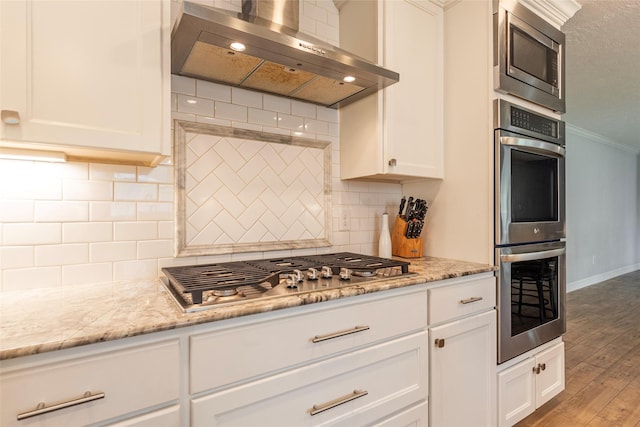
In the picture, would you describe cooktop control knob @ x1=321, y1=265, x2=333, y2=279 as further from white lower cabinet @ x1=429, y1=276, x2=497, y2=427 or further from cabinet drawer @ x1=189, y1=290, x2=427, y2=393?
white lower cabinet @ x1=429, y1=276, x2=497, y2=427

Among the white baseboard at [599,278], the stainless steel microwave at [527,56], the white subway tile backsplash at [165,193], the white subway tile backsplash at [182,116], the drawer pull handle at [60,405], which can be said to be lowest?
the white baseboard at [599,278]

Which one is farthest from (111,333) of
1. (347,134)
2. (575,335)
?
(575,335)

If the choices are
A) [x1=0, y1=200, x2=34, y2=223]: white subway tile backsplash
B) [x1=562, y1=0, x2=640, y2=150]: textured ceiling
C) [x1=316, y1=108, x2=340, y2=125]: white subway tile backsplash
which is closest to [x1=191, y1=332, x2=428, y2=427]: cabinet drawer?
[x1=0, y1=200, x2=34, y2=223]: white subway tile backsplash

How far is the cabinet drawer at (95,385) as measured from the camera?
28.8 inches

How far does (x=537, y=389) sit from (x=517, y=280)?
704mm

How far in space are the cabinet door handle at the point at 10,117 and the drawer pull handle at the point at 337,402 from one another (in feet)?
4.05

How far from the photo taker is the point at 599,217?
5.60 meters

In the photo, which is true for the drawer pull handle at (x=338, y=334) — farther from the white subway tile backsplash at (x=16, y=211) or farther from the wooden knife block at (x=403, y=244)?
the white subway tile backsplash at (x=16, y=211)

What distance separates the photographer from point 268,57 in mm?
1340

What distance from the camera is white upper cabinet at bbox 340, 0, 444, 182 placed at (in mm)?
1772

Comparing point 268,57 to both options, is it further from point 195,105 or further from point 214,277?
point 214,277

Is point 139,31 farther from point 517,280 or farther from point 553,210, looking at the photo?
point 553,210

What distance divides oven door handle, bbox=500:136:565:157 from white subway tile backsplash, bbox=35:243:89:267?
1982 millimetres

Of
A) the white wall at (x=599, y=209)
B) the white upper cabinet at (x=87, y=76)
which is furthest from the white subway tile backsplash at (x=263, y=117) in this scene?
the white wall at (x=599, y=209)
